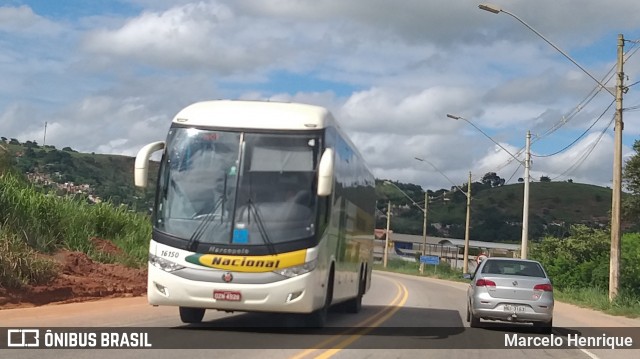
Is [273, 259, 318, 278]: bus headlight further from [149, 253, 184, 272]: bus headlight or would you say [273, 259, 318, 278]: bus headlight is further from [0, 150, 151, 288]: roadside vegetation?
[0, 150, 151, 288]: roadside vegetation

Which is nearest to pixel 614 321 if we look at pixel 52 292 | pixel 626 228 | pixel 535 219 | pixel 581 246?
pixel 52 292

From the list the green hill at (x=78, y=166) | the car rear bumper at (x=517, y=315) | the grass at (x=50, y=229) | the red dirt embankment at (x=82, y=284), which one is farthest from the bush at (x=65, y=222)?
the green hill at (x=78, y=166)

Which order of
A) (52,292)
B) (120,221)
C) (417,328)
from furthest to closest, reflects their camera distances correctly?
(120,221) < (52,292) < (417,328)

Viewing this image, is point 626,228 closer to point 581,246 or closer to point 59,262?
point 581,246

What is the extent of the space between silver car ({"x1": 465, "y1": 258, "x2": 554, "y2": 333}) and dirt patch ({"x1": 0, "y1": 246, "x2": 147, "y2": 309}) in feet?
28.6

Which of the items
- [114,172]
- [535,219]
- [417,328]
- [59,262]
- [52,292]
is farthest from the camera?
[535,219]

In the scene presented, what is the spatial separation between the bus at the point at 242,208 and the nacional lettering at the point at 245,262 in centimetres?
2

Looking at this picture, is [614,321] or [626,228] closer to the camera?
[614,321]

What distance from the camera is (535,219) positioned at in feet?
390

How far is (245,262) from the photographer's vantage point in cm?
1300

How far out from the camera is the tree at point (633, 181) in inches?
2068

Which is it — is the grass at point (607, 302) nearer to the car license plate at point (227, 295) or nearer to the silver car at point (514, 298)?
the silver car at point (514, 298)

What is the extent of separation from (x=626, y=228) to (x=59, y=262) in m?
66.1

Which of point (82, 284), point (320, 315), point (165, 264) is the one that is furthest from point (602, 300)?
point (165, 264)
